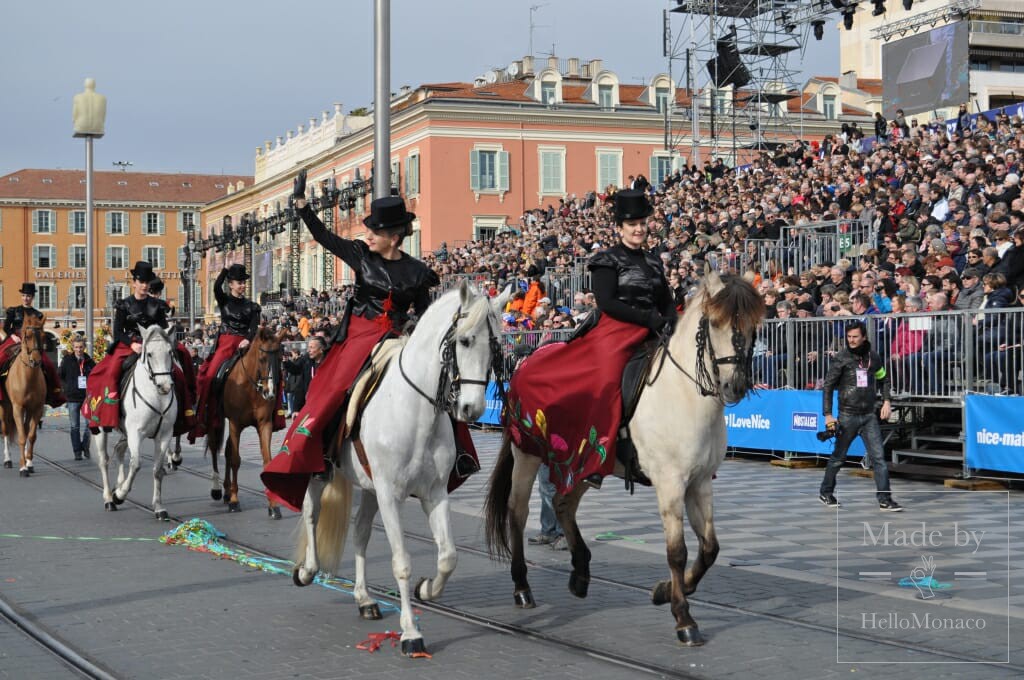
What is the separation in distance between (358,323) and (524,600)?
2228 mm

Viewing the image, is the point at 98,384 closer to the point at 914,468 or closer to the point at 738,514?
the point at 738,514

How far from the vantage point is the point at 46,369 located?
20.4m

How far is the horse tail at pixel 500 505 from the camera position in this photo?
357 inches

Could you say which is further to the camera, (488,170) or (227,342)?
(488,170)

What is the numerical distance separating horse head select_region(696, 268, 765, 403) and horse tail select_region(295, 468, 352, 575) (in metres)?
2.73

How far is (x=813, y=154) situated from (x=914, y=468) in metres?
15.3

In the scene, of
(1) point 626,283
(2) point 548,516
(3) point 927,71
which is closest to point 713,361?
(1) point 626,283

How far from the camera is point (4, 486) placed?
57.0ft

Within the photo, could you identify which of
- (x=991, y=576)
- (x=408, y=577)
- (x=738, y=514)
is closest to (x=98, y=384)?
(x=738, y=514)

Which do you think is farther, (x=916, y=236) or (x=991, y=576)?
(x=916, y=236)

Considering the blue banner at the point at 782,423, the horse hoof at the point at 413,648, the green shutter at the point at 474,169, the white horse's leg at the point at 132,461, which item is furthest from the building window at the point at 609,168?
the horse hoof at the point at 413,648

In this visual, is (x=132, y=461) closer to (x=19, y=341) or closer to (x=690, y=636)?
(x=19, y=341)

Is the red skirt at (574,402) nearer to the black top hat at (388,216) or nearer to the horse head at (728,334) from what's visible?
the horse head at (728,334)

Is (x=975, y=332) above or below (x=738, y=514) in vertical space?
above
